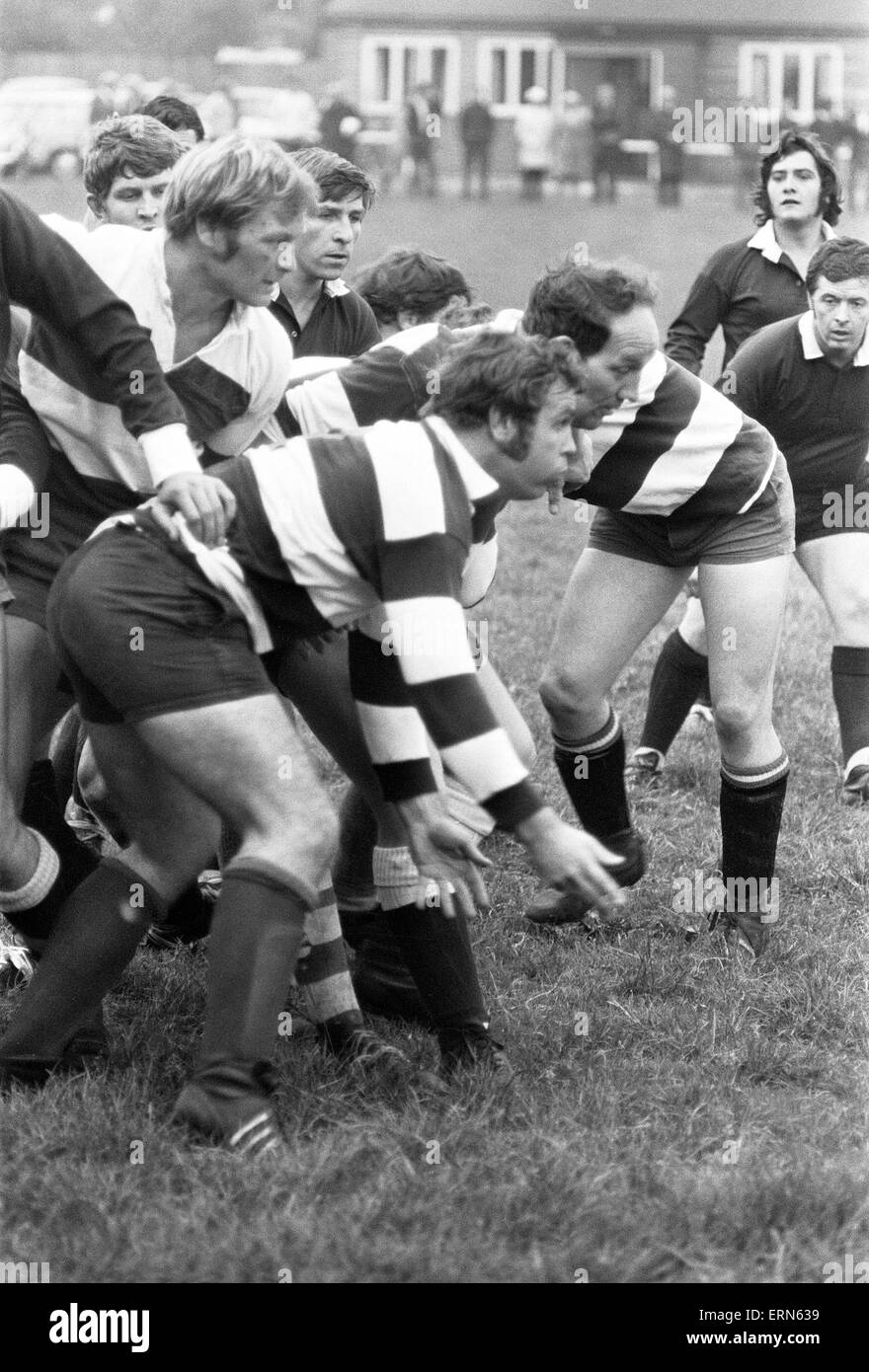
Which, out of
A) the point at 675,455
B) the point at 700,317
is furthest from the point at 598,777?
the point at 700,317

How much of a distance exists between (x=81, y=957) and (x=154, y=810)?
31 cm

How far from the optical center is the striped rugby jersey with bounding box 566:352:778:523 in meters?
4.34

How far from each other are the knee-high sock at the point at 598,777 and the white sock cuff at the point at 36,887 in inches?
61.2

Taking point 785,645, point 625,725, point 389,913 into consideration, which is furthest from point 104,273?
point 785,645

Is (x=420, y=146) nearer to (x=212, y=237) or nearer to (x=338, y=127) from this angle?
(x=338, y=127)

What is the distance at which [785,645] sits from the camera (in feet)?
25.1

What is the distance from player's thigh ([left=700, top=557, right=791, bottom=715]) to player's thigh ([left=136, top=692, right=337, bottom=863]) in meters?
1.59

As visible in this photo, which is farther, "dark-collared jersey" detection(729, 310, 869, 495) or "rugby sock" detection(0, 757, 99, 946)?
"dark-collared jersey" detection(729, 310, 869, 495)

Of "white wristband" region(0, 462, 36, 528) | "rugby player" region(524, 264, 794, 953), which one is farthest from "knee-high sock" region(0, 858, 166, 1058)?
"rugby player" region(524, 264, 794, 953)

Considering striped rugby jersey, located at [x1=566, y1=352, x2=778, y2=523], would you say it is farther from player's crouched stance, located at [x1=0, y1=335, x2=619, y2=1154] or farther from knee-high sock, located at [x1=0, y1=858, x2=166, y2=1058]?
knee-high sock, located at [x1=0, y1=858, x2=166, y2=1058]

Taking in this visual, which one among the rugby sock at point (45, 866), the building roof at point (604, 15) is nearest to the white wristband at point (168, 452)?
the rugby sock at point (45, 866)

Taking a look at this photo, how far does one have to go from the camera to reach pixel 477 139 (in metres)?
30.9

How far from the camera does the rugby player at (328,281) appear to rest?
4.66m
